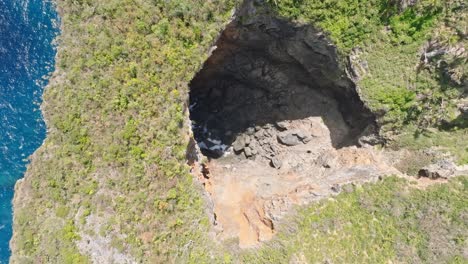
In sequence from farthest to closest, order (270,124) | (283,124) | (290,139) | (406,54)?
1. (270,124)
2. (283,124)
3. (290,139)
4. (406,54)

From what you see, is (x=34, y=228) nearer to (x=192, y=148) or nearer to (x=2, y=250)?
(x=2, y=250)

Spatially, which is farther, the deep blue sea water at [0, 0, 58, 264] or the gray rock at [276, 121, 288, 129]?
the gray rock at [276, 121, 288, 129]

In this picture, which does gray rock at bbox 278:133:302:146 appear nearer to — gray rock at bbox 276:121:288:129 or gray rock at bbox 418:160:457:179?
gray rock at bbox 276:121:288:129

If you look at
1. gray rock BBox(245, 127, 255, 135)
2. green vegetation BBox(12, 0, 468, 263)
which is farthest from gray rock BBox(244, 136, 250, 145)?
green vegetation BBox(12, 0, 468, 263)

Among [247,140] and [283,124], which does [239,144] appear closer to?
[247,140]

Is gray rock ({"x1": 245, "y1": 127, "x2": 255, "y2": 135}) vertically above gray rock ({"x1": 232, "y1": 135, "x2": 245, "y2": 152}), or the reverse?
gray rock ({"x1": 245, "y1": 127, "x2": 255, "y2": 135})

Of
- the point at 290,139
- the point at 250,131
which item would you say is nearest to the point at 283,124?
the point at 290,139
